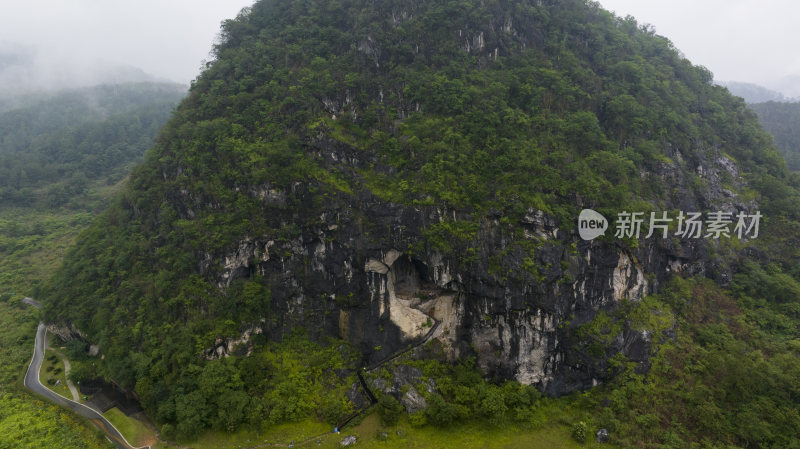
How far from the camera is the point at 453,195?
87.6 ft

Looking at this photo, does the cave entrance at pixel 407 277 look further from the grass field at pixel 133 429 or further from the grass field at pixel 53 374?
the grass field at pixel 53 374

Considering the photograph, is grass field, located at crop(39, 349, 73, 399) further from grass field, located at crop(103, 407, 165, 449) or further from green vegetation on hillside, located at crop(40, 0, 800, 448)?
grass field, located at crop(103, 407, 165, 449)

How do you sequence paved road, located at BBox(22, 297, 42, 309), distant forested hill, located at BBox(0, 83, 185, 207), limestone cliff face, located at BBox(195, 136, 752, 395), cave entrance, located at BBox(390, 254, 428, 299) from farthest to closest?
1. distant forested hill, located at BBox(0, 83, 185, 207)
2. paved road, located at BBox(22, 297, 42, 309)
3. cave entrance, located at BBox(390, 254, 428, 299)
4. limestone cliff face, located at BBox(195, 136, 752, 395)

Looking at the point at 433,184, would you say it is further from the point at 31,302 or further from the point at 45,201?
the point at 45,201

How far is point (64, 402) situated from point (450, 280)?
29.4 meters

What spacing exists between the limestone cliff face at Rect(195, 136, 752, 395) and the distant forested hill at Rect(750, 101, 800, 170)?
41581 mm

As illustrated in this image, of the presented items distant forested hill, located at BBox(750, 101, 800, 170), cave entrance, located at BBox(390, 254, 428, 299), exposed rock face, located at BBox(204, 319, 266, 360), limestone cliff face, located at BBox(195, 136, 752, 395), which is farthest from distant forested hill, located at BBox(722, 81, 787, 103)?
exposed rock face, located at BBox(204, 319, 266, 360)

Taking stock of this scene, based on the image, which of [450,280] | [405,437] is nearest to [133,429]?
[405,437]

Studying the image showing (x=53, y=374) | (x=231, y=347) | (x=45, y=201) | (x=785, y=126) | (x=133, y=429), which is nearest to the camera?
(x=133, y=429)

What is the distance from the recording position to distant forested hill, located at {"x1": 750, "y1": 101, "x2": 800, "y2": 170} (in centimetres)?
5192

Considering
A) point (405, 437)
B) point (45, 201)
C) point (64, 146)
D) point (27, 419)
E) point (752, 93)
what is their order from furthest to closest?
point (752, 93) < point (64, 146) < point (45, 201) < point (27, 419) < point (405, 437)

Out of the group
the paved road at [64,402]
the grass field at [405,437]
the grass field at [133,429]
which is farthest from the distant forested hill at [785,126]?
the paved road at [64,402]

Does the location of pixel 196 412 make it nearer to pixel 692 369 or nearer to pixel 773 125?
pixel 692 369

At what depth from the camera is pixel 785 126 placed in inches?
2322
